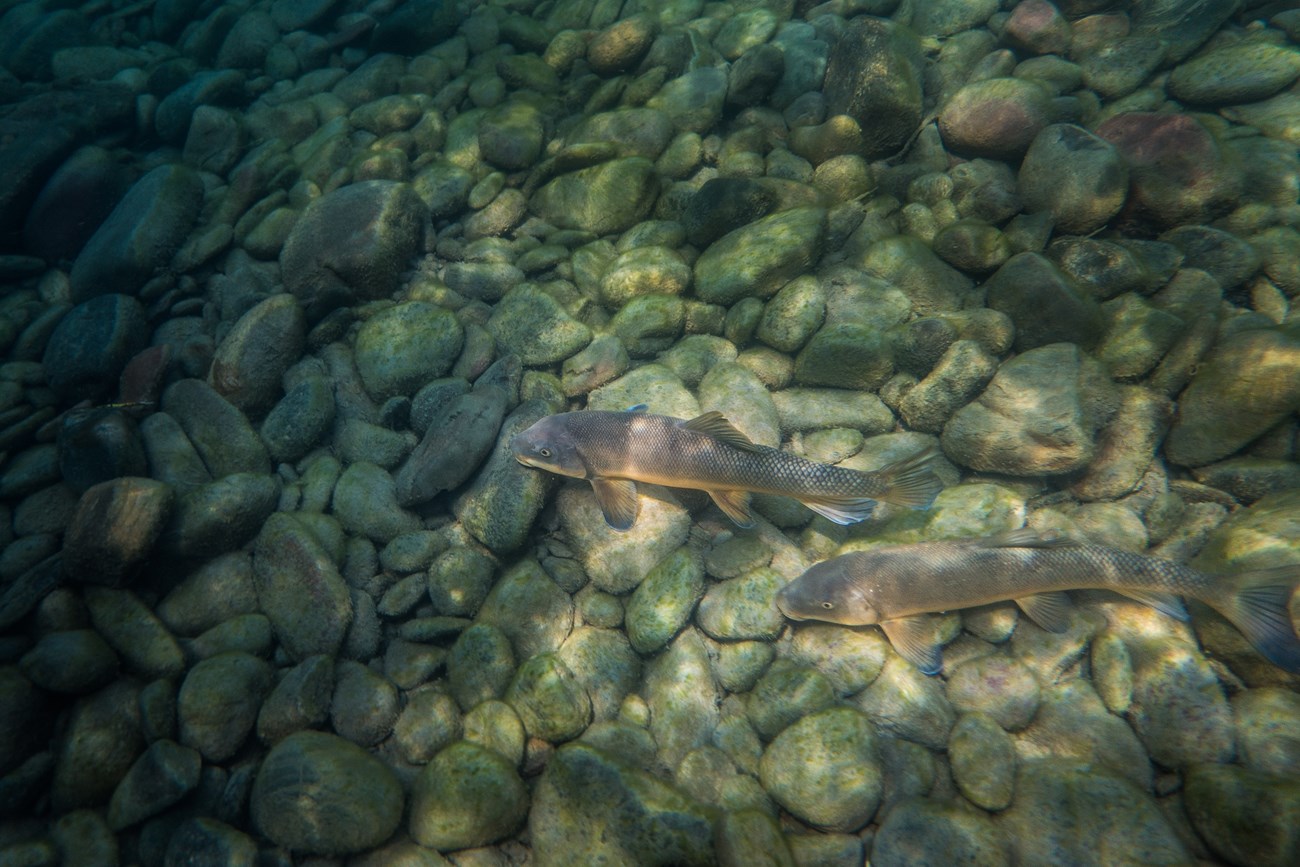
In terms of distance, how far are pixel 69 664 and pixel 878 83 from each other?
8.10m

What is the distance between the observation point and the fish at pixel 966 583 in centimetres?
344

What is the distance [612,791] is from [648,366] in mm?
3192

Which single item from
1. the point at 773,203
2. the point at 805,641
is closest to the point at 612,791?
the point at 805,641

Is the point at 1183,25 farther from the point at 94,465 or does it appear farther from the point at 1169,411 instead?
the point at 94,465

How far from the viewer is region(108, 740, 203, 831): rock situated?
322 cm

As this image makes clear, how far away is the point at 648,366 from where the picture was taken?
4883 millimetres

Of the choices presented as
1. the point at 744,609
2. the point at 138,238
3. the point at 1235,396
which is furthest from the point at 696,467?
the point at 138,238

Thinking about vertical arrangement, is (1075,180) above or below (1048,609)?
above

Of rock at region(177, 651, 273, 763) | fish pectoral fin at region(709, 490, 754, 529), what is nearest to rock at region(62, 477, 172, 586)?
rock at region(177, 651, 273, 763)

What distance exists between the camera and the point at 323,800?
122 inches

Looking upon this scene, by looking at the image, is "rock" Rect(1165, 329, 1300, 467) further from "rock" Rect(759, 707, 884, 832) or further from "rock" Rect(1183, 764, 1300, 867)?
"rock" Rect(759, 707, 884, 832)

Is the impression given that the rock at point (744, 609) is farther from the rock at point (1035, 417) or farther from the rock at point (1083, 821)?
the rock at point (1035, 417)

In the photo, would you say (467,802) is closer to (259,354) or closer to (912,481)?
(912,481)

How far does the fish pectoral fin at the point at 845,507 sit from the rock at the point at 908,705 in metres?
0.94
